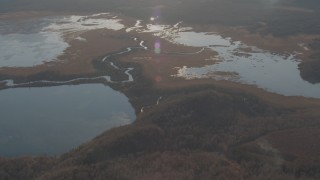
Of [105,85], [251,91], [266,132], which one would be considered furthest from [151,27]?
[266,132]

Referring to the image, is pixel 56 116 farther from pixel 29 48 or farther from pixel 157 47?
pixel 29 48

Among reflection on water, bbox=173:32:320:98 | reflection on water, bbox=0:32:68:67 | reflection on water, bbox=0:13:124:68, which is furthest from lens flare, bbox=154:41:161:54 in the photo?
reflection on water, bbox=0:32:68:67

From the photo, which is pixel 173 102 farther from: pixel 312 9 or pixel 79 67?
pixel 312 9

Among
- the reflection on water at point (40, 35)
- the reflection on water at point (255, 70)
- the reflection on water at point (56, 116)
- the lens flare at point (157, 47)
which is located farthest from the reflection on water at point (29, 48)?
the reflection on water at point (255, 70)

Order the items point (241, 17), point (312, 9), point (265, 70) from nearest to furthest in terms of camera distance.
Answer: point (265, 70) < point (241, 17) < point (312, 9)

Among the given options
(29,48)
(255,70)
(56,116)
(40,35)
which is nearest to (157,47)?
(255,70)

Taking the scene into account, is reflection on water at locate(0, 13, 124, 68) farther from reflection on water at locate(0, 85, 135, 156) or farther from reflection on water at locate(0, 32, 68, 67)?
reflection on water at locate(0, 85, 135, 156)
